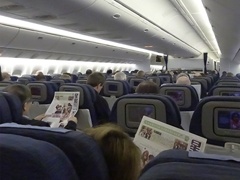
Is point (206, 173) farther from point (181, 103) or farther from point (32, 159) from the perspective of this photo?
point (181, 103)

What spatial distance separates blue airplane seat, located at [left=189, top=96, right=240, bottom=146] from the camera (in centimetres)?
258

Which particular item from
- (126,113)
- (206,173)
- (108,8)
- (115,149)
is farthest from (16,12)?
(206,173)

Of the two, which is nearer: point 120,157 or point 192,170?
point 192,170

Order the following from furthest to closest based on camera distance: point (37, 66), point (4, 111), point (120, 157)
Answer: point (37, 66), point (4, 111), point (120, 157)

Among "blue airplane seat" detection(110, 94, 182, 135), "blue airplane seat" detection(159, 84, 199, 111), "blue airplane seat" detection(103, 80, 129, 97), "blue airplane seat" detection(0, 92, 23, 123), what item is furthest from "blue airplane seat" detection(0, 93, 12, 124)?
"blue airplane seat" detection(103, 80, 129, 97)

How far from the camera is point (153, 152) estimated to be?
198 centimetres

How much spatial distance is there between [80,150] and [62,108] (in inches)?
91.0

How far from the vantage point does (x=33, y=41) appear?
11320mm

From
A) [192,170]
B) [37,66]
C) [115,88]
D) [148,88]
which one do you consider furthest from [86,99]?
[37,66]

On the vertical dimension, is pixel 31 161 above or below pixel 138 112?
above

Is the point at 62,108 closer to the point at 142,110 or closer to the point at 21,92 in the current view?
the point at 21,92

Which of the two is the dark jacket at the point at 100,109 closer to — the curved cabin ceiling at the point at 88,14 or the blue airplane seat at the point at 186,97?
the blue airplane seat at the point at 186,97

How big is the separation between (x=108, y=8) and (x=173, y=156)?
20.1 ft

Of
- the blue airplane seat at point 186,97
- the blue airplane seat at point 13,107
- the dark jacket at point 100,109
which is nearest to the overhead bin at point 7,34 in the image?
the dark jacket at point 100,109
